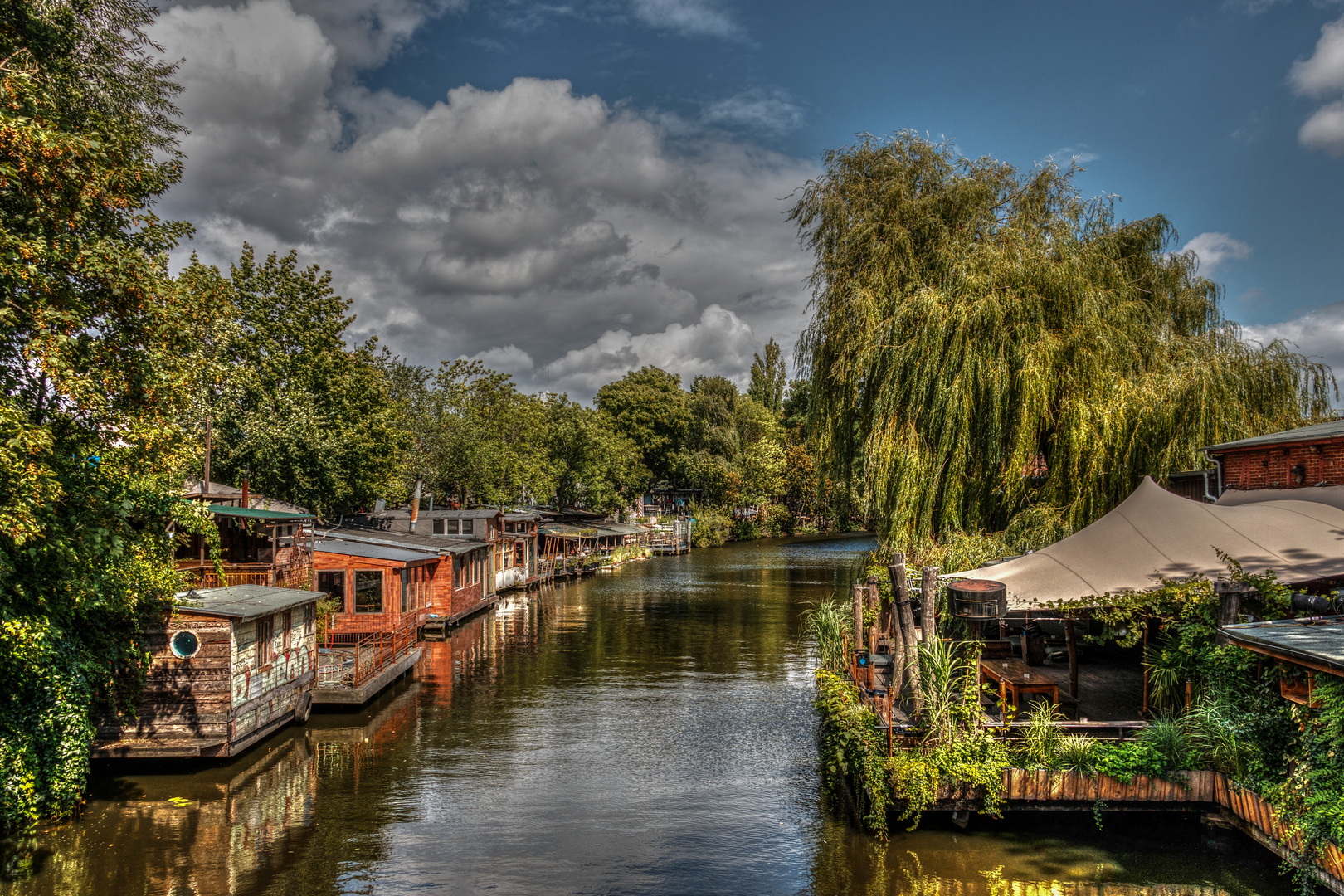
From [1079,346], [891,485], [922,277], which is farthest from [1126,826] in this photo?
[922,277]

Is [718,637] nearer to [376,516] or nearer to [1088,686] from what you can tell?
[1088,686]

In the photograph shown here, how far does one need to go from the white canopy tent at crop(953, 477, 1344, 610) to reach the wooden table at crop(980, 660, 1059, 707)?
5.59 ft

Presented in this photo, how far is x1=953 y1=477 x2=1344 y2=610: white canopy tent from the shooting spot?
12102mm

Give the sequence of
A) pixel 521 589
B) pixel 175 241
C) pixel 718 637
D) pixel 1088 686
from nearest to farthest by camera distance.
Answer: pixel 1088 686 → pixel 175 241 → pixel 718 637 → pixel 521 589

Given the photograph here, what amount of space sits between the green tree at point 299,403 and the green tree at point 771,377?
7301 centimetres

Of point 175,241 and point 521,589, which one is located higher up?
point 175,241

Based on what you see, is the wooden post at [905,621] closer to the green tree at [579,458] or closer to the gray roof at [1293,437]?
the gray roof at [1293,437]

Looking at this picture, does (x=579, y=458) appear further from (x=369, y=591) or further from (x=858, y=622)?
(x=858, y=622)

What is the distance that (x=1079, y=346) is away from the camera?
1817cm

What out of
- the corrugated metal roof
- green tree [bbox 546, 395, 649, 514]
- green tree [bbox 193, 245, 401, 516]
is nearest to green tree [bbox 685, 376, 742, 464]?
green tree [bbox 546, 395, 649, 514]

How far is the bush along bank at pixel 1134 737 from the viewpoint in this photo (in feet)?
34.6

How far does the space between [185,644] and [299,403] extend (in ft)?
72.8

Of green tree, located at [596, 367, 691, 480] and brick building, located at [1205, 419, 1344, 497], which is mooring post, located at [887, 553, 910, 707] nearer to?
brick building, located at [1205, 419, 1344, 497]

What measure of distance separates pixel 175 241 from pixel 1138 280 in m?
23.6
